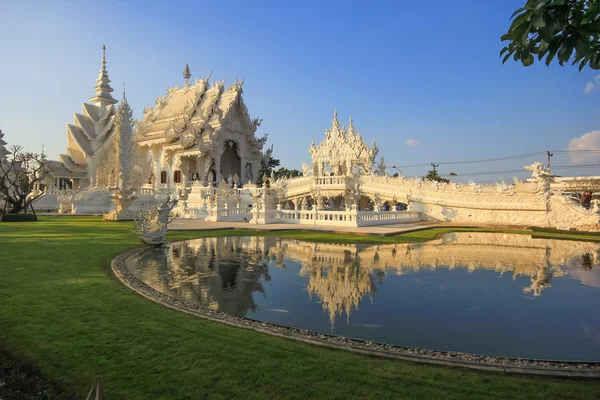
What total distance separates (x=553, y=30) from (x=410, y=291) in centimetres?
478

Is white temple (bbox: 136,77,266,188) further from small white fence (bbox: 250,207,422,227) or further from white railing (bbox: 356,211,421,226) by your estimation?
white railing (bbox: 356,211,421,226)

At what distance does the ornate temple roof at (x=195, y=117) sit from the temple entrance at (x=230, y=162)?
7.25 feet

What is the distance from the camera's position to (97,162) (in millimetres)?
38250

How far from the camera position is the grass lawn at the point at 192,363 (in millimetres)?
2852

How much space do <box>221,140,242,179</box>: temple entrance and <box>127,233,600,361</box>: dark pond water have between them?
978 inches

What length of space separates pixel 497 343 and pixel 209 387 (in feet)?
9.70

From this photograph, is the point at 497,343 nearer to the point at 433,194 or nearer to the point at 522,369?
the point at 522,369

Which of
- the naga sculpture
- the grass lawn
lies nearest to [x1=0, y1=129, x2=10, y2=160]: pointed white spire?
the naga sculpture

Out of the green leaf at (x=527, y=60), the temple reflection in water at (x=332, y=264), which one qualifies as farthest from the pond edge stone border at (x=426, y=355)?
the green leaf at (x=527, y=60)

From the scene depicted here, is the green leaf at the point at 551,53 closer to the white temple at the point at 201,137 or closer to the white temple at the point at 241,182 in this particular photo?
the white temple at the point at 241,182

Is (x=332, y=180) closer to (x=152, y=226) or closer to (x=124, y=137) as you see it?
(x=124, y=137)

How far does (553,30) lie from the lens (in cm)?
215

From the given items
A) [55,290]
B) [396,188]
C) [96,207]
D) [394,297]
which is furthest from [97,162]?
[394,297]

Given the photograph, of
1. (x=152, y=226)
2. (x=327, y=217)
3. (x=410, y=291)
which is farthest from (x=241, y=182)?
(x=410, y=291)
